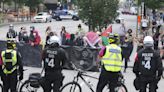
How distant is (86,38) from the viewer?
22578 millimetres

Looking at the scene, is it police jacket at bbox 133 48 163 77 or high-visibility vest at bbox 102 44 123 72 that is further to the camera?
high-visibility vest at bbox 102 44 123 72

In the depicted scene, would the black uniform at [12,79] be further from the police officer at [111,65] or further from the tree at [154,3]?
the tree at [154,3]


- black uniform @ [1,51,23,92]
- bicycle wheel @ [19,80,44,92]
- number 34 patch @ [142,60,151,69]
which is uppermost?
number 34 patch @ [142,60,151,69]

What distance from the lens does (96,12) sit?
112 ft

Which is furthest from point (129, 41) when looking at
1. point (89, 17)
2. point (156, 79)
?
point (89, 17)

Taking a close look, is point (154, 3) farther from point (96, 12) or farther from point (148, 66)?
point (148, 66)

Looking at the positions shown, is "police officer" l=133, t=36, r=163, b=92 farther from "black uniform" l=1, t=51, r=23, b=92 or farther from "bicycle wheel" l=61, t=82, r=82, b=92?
"black uniform" l=1, t=51, r=23, b=92

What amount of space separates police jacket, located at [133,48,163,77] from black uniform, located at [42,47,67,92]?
5.97 feet

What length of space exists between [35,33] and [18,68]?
12.7 m

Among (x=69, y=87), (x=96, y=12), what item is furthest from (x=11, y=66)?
(x=96, y=12)

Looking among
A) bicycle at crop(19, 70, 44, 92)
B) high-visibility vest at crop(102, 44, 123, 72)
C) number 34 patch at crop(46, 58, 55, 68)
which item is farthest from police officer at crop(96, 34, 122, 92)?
bicycle at crop(19, 70, 44, 92)

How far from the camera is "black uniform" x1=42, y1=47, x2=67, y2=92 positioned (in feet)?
36.6

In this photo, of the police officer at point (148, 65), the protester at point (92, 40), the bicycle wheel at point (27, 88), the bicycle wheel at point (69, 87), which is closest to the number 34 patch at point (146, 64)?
the police officer at point (148, 65)

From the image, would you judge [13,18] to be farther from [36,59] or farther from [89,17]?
[36,59]
